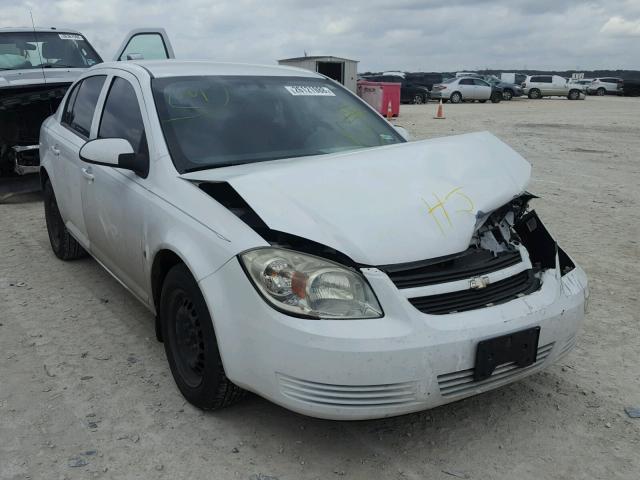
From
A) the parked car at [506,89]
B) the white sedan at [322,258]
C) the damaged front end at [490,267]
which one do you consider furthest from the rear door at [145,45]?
the parked car at [506,89]

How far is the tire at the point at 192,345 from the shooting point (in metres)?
2.63

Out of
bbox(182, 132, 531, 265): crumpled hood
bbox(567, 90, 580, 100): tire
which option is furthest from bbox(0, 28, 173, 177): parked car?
bbox(567, 90, 580, 100): tire

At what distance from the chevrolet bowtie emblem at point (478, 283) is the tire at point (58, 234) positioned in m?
3.59

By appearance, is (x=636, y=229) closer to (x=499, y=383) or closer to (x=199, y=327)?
(x=499, y=383)

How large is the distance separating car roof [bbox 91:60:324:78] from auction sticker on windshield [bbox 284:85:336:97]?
18 centimetres

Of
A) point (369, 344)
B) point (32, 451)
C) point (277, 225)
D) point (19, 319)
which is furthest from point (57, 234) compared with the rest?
point (369, 344)

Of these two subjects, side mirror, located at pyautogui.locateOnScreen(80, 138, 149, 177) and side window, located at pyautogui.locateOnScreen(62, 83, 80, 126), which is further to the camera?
side window, located at pyautogui.locateOnScreen(62, 83, 80, 126)

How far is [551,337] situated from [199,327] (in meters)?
1.57

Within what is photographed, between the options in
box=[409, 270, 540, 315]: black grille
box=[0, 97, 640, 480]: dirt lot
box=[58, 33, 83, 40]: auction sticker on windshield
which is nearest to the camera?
box=[409, 270, 540, 315]: black grille

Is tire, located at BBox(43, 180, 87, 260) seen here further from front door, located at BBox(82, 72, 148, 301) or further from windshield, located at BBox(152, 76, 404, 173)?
windshield, located at BBox(152, 76, 404, 173)

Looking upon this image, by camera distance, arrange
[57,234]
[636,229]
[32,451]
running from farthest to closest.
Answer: [636,229], [57,234], [32,451]

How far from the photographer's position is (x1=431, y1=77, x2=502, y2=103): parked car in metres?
32.4

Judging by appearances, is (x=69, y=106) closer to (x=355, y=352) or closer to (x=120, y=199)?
(x=120, y=199)

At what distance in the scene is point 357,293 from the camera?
238 cm
